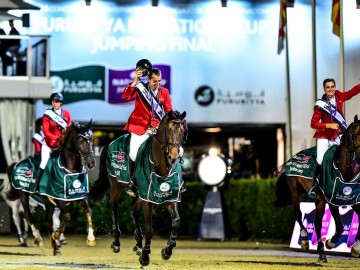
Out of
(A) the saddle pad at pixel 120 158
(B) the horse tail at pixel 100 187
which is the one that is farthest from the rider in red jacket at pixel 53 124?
(A) the saddle pad at pixel 120 158

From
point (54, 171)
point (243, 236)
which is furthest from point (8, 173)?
point (243, 236)

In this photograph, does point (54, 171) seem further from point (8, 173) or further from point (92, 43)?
point (92, 43)

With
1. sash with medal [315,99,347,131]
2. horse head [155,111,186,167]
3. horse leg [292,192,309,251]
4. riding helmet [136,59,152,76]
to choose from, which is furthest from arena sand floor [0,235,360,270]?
riding helmet [136,59,152,76]

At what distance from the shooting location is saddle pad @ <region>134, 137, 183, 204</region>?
44.5 feet

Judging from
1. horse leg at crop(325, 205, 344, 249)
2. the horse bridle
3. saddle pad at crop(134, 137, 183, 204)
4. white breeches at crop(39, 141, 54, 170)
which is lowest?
horse leg at crop(325, 205, 344, 249)

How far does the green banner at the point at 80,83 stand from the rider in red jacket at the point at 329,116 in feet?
38.8

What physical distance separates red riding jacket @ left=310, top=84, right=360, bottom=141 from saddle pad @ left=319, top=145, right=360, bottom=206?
1.32ft

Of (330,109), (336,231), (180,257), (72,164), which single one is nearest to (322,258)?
(336,231)

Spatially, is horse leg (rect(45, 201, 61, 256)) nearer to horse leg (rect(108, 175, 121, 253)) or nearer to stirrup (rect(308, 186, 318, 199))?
horse leg (rect(108, 175, 121, 253))

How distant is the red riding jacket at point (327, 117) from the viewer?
15398mm

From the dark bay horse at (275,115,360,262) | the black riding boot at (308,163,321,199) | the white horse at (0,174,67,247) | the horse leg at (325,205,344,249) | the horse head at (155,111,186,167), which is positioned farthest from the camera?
the white horse at (0,174,67,247)

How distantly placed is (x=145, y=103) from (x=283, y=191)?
13.9 ft

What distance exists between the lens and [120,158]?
49.8 feet

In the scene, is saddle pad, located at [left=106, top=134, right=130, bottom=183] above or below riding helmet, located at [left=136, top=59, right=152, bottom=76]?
below
